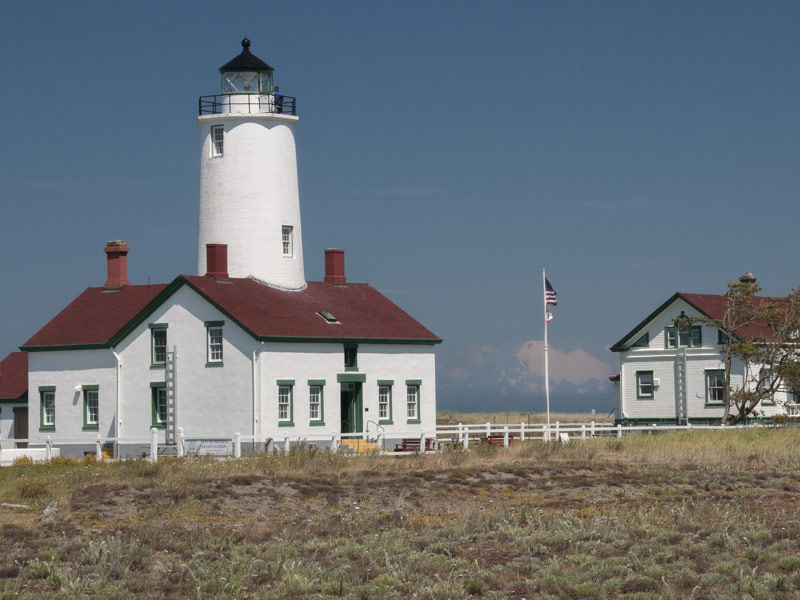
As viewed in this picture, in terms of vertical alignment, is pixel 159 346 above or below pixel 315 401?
above

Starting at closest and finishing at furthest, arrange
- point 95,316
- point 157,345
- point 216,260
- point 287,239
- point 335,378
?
point 335,378 → point 157,345 → point 216,260 → point 287,239 → point 95,316

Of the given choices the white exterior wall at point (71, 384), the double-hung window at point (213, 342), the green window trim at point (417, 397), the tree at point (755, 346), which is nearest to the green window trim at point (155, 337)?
the white exterior wall at point (71, 384)

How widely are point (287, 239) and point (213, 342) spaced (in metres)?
5.51

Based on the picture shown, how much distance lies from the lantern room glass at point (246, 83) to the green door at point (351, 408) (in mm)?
10847

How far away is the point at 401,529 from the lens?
18.4 meters

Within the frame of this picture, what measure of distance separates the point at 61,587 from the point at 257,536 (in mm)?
4153

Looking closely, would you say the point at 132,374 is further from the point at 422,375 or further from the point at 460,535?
the point at 460,535

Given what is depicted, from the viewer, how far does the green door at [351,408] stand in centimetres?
4084

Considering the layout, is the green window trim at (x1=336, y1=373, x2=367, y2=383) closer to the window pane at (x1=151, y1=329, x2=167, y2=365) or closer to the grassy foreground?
the window pane at (x1=151, y1=329, x2=167, y2=365)

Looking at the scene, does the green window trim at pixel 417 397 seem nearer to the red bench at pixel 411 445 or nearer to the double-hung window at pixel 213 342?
the red bench at pixel 411 445

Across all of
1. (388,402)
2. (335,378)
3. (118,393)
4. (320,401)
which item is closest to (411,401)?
(388,402)

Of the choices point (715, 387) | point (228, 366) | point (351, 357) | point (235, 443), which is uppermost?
point (351, 357)

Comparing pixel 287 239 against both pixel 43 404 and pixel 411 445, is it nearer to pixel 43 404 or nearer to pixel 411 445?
pixel 411 445

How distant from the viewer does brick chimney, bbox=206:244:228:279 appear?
41656mm
